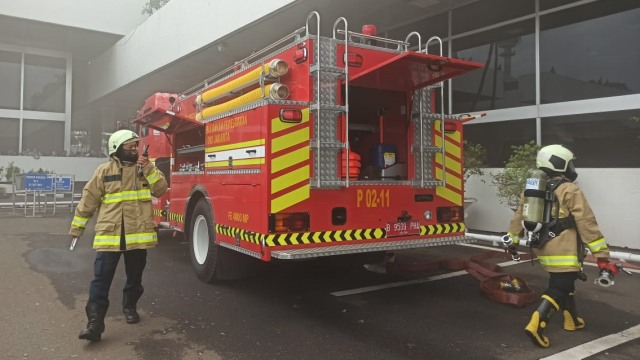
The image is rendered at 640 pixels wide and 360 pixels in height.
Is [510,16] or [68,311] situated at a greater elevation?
[510,16]

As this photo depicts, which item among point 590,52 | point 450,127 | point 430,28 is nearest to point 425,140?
point 450,127

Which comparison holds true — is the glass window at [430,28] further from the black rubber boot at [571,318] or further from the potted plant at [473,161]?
the black rubber boot at [571,318]

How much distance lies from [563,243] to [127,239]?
364cm

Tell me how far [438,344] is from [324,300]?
157cm

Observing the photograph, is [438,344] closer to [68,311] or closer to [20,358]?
[20,358]

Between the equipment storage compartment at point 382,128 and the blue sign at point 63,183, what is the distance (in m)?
11.9

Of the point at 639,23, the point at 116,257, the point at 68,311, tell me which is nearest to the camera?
the point at 116,257

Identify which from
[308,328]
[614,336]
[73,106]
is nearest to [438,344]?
[308,328]

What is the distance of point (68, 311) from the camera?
472 centimetres

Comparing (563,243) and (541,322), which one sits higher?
(563,243)

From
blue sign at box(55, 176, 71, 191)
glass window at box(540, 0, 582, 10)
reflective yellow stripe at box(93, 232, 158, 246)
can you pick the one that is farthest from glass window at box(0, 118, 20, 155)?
→ glass window at box(540, 0, 582, 10)

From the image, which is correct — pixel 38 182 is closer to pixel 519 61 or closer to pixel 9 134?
pixel 9 134

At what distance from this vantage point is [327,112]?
4723mm

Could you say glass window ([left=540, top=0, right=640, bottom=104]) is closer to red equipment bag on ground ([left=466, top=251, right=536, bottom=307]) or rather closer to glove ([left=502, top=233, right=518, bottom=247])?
red equipment bag on ground ([left=466, top=251, right=536, bottom=307])
